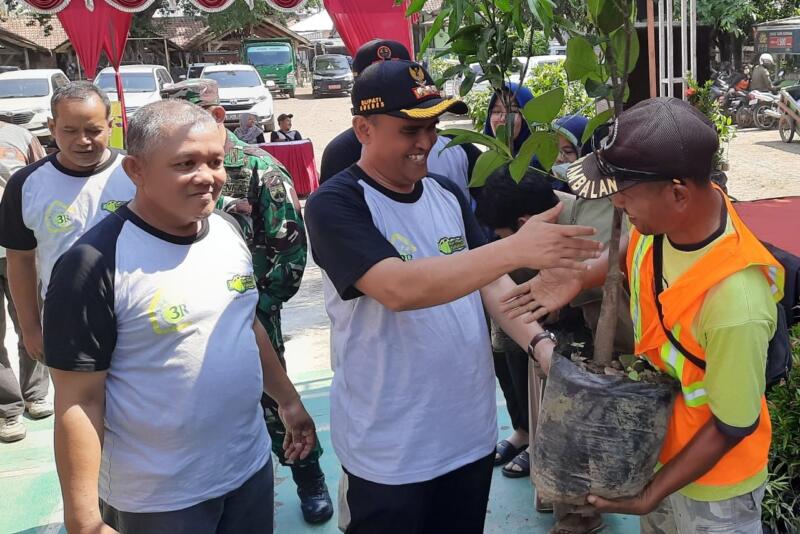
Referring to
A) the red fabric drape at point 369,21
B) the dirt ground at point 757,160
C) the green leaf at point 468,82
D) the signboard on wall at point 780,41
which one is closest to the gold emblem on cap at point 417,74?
the green leaf at point 468,82

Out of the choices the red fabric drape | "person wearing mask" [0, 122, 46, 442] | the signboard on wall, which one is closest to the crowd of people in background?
"person wearing mask" [0, 122, 46, 442]

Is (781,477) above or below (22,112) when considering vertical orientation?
below

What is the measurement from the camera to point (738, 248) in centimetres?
150

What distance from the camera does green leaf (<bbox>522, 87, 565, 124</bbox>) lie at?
1.55 m

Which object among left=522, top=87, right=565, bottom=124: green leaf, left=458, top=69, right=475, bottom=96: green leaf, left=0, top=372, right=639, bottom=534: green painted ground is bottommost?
left=0, top=372, right=639, bottom=534: green painted ground

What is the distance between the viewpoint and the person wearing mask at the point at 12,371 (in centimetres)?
413

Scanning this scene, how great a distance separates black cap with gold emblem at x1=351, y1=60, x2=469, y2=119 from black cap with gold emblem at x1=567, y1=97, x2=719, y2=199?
1.76 ft

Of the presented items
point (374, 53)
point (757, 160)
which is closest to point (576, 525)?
point (374, 53)

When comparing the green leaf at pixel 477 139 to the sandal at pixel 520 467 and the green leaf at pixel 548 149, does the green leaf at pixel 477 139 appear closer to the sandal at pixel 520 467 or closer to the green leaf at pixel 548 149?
the green leaf at pixel 548 149

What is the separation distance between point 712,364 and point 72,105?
8.64ft

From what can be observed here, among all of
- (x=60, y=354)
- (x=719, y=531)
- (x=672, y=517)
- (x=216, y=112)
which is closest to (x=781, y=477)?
(x=672, y=517)

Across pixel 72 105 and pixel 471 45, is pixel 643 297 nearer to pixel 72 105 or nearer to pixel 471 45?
pixel 471 45

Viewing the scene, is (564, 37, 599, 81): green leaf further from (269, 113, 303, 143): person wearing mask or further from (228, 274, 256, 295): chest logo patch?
(269, 113, 303, 143): person wearing mask

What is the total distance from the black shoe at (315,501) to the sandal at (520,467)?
816mm
